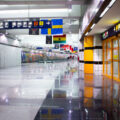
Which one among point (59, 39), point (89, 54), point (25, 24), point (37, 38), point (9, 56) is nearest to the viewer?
point (25, 24)

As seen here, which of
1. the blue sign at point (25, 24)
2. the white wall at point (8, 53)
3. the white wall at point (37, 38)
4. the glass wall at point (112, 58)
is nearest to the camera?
the glass wall at point (112, 58)

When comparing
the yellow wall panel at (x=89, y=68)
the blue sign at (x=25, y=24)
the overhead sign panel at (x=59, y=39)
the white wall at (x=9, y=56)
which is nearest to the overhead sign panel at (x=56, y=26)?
the blue sign at (x=25, y=24)

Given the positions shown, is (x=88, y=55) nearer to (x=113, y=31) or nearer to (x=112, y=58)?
(x=112, y=58)

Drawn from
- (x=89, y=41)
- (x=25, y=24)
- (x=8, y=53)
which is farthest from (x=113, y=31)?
(x=8, y=53)

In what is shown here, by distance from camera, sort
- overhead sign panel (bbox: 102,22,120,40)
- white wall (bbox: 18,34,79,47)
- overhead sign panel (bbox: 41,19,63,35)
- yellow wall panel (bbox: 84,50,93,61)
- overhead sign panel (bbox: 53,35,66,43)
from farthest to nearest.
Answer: white wall (bbox: 18,34,79,47)
overhead sign panel (bbox: 53,35,66,43)
yellow wall panel (bbox: 84,50,93,61)
overhead sign panel (bbox: 41,19,63,35)
overhead sign panel (bbox: 102,22,120,40)

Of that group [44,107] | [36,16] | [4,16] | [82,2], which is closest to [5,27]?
[4,16]

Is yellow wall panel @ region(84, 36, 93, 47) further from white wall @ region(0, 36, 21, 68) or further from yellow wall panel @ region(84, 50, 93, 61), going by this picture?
white wall @ region(0, 36, 21, 68)

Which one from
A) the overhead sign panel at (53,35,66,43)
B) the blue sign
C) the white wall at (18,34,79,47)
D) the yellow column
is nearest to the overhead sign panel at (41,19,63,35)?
the blue sign

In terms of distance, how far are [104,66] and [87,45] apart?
2.60 m

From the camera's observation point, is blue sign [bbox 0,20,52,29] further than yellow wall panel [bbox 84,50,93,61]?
No

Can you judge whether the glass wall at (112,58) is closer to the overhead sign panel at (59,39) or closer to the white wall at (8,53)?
the overhead sign panel at (59,39)

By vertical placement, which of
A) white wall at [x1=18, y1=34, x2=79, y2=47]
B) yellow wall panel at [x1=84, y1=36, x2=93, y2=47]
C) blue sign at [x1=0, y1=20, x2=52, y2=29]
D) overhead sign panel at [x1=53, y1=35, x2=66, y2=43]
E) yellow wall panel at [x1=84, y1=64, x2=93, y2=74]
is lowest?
yellow wall panel at [x1=84, y1=64, x2=93, y2=74]

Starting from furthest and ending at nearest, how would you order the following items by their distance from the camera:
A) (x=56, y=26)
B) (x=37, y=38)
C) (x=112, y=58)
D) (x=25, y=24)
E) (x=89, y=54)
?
(x=37, y=38)
(x=89, y=54)
(x=56, y=26)
(x=25, y=24)
(x=112, y=58)

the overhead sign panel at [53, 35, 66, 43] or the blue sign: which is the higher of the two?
the blue sign
